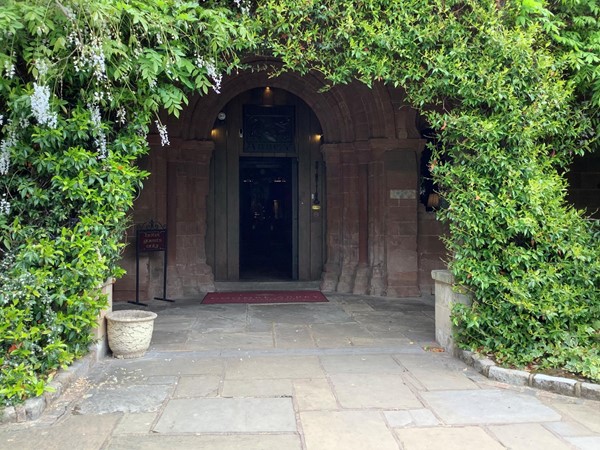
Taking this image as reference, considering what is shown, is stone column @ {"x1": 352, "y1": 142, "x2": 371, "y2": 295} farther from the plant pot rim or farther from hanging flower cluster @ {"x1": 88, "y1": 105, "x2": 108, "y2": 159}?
hanging flower cluster @ {"x1": 88, "y1": 105, "x2": 108, "y2": 159}

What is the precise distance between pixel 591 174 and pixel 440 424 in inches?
270

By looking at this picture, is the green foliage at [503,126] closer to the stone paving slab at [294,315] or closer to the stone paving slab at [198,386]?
the stone paving slab at [294,315]

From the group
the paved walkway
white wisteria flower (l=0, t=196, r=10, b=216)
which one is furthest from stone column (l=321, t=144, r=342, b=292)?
white wisteria flower (l=0, t=196, r=10, b=216)

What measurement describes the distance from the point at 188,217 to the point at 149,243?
1.17m

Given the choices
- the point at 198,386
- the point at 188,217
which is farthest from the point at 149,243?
the point at 198,386

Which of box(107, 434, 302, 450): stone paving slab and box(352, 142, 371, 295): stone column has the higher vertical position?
box(352, 142, 371, 295): stone column

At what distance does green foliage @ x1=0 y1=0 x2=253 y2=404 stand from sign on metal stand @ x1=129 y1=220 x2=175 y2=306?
264cm

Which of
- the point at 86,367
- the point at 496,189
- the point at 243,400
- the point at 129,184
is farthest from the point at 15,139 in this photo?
the point at 496,189

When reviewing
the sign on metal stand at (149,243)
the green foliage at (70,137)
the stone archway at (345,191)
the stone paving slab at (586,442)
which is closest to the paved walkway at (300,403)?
the stone paving slab at (586,442)

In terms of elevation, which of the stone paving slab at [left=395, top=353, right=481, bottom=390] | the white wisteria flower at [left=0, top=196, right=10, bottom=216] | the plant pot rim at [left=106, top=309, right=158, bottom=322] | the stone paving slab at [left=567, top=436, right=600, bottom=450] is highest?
the white wisteria flower at [left=0, top=196, right=10, bottom=216]

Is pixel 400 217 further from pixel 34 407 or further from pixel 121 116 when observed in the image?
pixel 34 407

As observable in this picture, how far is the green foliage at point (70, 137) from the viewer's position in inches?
144

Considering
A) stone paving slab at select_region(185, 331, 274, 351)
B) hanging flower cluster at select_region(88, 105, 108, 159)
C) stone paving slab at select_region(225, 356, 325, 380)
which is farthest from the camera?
stone paving slab at select_region(185, 331, 274, 351)

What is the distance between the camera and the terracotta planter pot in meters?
4.68
